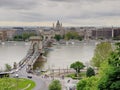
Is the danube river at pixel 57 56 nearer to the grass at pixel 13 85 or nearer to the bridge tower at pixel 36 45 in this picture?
the bridge tower at pixel 36 45

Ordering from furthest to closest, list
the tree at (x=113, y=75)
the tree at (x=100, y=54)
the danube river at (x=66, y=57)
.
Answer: the danube river at (x=66, y=57)
the tree at (x=100, y=54)
the tree at (x=113, y=75)

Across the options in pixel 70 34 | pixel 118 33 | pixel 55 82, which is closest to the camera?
pixel 55 82

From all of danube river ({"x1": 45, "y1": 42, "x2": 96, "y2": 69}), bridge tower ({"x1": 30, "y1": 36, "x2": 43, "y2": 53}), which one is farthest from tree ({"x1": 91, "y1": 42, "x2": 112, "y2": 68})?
bridge tower ({"x1": 30, "y1": 36, "x2": 43, "y2": 53})

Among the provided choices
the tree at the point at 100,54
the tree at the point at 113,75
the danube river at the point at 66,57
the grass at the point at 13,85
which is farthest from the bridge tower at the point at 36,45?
the tree at the point at 113,75

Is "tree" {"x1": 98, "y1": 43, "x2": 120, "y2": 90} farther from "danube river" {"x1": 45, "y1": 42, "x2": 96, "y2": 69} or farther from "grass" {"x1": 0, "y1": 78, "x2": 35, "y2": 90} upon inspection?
"danube river" {"x1": 45, "y1": 42, "x2": 96, "y2": 69}

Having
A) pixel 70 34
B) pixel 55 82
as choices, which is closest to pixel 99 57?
pixel 55 82

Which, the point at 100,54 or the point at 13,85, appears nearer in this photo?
the point at 13,85

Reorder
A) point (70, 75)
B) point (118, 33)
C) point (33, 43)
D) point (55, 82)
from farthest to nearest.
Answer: point (118, 33) < point (33, 43) < point (70, 75) < point (55, 82)

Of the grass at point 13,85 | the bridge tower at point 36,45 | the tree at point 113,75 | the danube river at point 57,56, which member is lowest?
the danube river at point 57,56

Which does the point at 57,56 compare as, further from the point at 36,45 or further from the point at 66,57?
the point at 36,45

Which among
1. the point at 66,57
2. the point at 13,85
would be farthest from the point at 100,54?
the point at 66,57

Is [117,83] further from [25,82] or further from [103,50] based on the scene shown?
[103,50]
